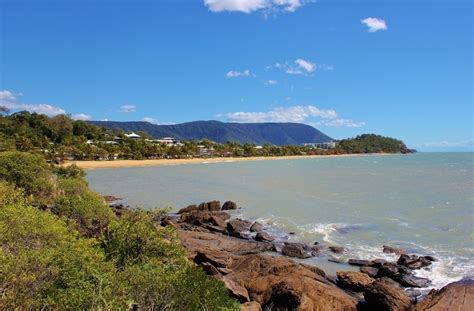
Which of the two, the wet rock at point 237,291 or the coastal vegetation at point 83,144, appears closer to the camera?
the wet rock at point 237,291

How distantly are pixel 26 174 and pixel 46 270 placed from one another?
1456 centimetres

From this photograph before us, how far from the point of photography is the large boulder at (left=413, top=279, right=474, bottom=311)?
1044cm

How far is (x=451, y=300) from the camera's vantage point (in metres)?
→ 10.8

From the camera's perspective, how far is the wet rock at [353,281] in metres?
14.3

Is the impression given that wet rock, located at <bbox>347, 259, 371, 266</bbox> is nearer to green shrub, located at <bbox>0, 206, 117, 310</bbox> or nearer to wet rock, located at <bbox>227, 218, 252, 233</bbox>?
wet rock, located at <bbox>227, 218, 252, 233</bbox>

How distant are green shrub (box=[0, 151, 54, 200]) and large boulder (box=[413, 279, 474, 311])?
17.4m

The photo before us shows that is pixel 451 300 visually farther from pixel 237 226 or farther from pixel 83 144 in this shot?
pixel 83 144

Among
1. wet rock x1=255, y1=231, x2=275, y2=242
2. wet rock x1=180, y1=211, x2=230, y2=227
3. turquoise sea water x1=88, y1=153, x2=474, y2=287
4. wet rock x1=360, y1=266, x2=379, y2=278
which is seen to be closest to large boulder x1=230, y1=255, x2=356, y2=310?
wet rock x1=360, y1=266, x2=379, y2=278

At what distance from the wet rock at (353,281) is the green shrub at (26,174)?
47.4 ft

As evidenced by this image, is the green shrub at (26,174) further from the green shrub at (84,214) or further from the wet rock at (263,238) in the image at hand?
the wet rock at (263,238)

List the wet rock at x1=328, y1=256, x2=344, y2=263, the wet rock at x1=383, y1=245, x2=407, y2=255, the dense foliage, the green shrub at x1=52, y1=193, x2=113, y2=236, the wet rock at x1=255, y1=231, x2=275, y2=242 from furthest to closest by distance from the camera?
the wet rock at x1=255, y1=231, x2=275, y2=242, the wet rock at x1=383, y1=245, x2=407, y2=255, the wet rock at x1=328, y1=256, x2=344, y2=263, the green shrub at x1=52, y1=193, x2=113, y2=236, the dense foliage

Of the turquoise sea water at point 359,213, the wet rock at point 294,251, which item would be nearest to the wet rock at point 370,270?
the turquoise sea water at point 359,213

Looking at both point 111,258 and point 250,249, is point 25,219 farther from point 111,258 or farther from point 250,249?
point 250,249

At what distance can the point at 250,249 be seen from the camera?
813 inches
